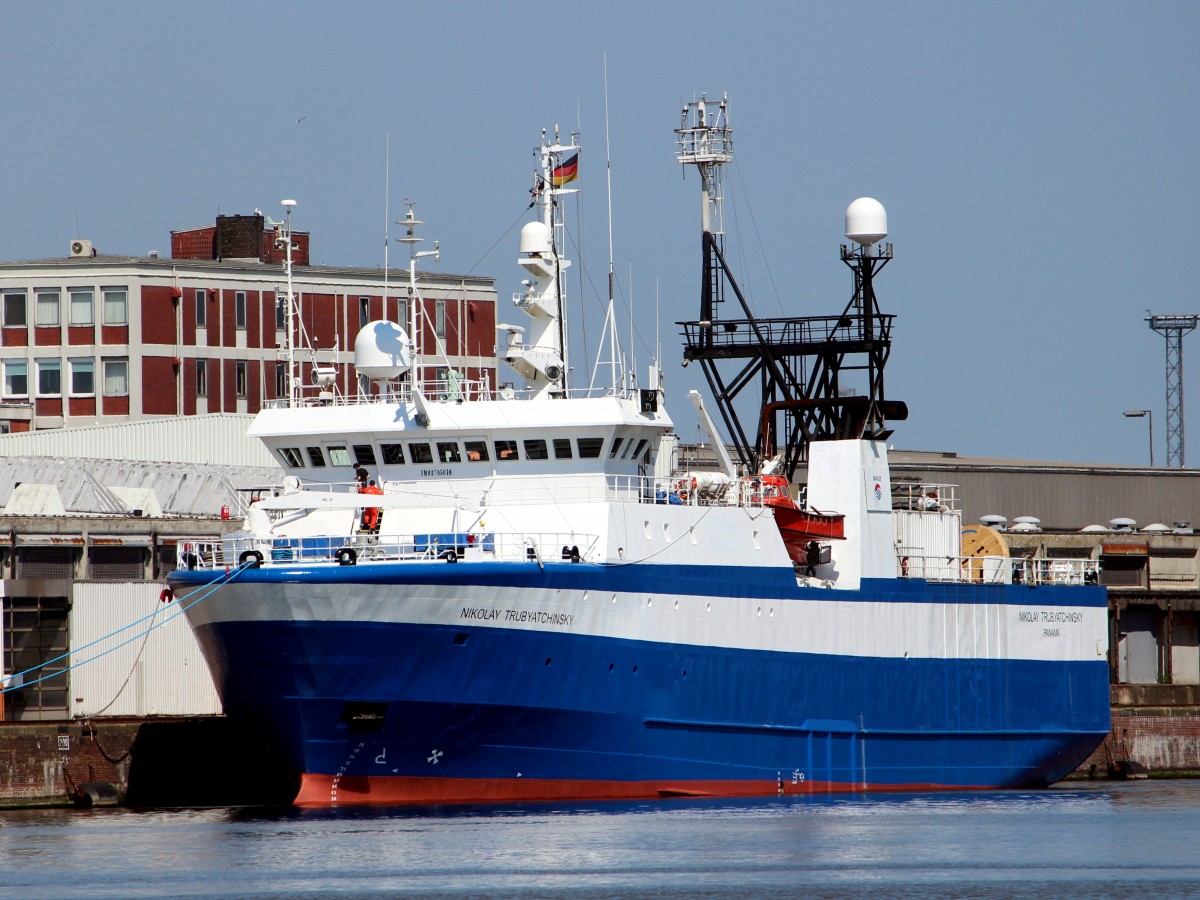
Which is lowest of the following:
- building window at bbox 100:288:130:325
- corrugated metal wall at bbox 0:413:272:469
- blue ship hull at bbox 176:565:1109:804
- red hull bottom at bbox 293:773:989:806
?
red hull bottom at bbox 293:773:989:806

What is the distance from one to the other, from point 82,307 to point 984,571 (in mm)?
29107

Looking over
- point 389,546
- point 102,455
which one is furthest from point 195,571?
point 102,455

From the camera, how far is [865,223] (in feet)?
137

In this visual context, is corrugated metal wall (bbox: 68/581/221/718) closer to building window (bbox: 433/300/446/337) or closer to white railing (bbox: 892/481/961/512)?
white railing (bbox: 892/481/961/512)

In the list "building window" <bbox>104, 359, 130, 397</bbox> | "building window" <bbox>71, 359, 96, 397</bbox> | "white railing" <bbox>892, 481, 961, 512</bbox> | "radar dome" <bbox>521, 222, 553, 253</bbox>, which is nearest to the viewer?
"radar dome" <bbox>521, 222, 553, 253</bbox>

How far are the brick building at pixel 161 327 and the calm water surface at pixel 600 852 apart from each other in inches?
1064

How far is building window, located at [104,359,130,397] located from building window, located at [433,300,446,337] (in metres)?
9.54

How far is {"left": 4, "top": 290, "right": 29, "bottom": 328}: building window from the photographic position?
60.2 meters

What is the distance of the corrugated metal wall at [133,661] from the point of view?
37.6m

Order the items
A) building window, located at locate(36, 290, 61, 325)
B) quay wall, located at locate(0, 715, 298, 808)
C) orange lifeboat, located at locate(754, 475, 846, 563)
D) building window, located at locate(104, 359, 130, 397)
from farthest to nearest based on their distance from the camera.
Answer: building window, located at locate(36, 290, 61, 325) → building window, located at locate(104, 359, 130, 397) → orange lifeboat, located at locate(754, 475, 846, 563) → quay wall, located at locate(0, 715, 298, 808)

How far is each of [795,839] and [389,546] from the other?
24.7 ft

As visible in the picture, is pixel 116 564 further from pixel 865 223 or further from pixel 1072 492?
pixel 1072 492

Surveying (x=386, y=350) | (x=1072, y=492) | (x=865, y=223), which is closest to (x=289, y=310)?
(x=386, y=350)

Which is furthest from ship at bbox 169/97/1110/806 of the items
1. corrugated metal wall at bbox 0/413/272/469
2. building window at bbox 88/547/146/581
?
corrugated metal wall at bbox 0/413/272/469
